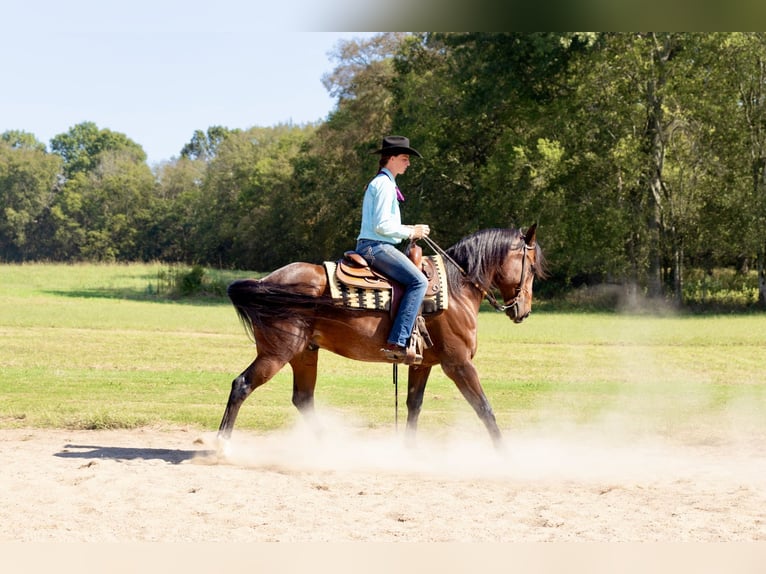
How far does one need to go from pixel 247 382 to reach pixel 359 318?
117cm

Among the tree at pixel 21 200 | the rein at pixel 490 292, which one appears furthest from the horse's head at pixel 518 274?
the tree at pixel 21 200

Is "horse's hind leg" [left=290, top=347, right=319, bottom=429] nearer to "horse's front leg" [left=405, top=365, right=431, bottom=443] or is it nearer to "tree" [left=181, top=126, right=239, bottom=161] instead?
"horse's front leg" [left=405, top=365, right=431, bottom=443]

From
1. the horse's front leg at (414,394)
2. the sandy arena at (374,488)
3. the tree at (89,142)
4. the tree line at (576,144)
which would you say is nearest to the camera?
the sandy arena at (374,488)

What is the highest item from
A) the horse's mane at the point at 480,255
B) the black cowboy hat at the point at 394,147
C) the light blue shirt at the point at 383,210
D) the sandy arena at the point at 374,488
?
the black cowboy hat at the point at 394,147

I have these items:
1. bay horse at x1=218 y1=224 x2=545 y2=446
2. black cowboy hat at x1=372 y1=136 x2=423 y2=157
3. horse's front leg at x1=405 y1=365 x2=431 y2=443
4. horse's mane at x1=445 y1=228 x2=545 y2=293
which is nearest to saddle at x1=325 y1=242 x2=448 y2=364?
bay horse at x1=218 y1=224 x2=545 y2=446

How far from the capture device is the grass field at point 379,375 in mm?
11398

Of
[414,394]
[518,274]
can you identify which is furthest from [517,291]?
[414,394]

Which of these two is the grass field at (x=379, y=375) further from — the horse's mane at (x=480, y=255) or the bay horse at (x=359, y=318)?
the horse's mane at (x=480, y=255)

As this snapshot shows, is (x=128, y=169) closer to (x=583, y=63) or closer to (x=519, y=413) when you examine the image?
(x=583, y=63)

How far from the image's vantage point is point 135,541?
5.71 m

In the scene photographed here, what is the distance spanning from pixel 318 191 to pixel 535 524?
45621 millimetres

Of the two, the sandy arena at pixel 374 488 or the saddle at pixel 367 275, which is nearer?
the sandy arena at pixel 374 488

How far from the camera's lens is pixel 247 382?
8211 mm

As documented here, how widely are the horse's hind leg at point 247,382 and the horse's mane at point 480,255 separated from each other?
6.15 ft
